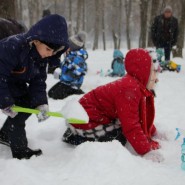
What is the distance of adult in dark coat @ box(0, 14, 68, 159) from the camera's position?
2.58 meters

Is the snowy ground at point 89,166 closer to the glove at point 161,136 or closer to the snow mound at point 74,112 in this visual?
the glove at point 161,136

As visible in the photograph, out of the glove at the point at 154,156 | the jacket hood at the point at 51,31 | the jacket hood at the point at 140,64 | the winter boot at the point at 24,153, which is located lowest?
the winter boot at the point at 24,153

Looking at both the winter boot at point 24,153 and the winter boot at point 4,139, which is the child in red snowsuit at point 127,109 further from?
the winter boot at point 4,139

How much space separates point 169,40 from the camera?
9.62 meters

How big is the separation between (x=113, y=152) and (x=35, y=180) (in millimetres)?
616

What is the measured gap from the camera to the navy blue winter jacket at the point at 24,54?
2.57 metres

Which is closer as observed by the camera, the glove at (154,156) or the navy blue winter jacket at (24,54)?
the navy blue winter jacket at (24,54)

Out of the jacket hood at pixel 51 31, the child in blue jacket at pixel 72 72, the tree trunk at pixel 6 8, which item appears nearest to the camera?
the jacket hood at pixel 51 31

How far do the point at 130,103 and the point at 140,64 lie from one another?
Answer: 0.36m

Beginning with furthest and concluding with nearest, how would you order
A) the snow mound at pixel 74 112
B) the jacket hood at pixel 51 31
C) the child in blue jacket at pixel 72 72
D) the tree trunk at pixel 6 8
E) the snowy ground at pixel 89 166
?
the tree trunk at pixel 6 8
the child in blue jacket at pixel 72 72
the snow mound at pixel 74 112
the jacket hood at pixel 51 31
the snowy ground at pixel 89 166

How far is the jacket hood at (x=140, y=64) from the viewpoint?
2883mm

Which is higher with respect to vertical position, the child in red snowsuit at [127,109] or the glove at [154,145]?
the child in red snowsuit at [127,109]

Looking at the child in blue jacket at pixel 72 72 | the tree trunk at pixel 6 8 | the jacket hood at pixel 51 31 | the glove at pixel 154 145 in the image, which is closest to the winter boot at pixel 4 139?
the jacket hood at pixel 51 31

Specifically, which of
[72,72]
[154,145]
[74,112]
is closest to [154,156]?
[154,145]
